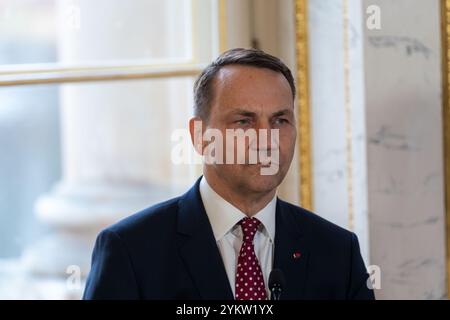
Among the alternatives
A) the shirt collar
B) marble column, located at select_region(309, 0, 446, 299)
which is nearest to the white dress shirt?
the shirt collar

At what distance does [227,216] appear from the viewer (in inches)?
76.7

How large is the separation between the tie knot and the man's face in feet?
0.23

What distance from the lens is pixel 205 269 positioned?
1.86 m

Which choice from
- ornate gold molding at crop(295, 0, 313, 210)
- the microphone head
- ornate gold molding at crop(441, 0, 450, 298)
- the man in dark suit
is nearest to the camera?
the microphone head

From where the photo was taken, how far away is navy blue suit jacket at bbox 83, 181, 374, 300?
6.09ft

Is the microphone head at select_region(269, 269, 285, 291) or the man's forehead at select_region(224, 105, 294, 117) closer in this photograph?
the microphone head at select_region(269, 269, 285, 291)

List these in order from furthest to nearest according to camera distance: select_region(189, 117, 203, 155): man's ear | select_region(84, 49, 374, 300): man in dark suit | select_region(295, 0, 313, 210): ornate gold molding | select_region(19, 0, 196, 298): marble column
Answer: select_region(19, 0, 196, 298): marble column → select_region(295, 0, 313, 210): ornate gold molding → select_region(189, 117, 203, 155): man's ear → select_region(84, 49, 374, 300): man in dark suit

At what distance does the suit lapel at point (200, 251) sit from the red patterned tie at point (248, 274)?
25mm

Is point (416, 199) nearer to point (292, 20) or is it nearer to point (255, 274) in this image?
point (292, 20)

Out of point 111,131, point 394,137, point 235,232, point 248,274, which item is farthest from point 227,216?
point 111,131

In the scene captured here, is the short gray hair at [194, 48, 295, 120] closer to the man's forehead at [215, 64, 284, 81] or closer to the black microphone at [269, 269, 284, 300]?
the man's forehead at [215, 64, 284, 81]

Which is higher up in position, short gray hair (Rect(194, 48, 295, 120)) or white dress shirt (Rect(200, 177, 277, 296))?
short gray hair (Rect(194, 48, 295, 120))

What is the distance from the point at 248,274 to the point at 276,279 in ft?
0.38
